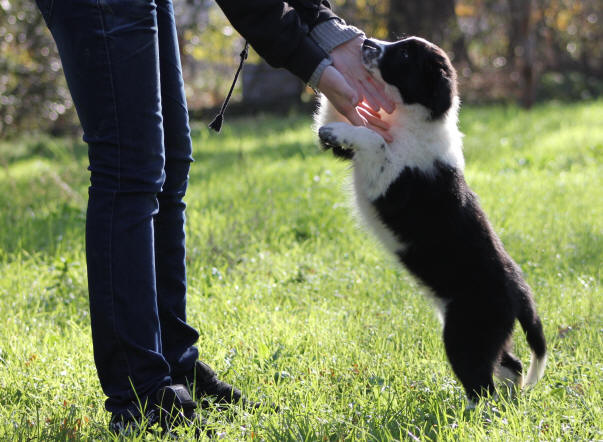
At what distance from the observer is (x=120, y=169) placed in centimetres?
189

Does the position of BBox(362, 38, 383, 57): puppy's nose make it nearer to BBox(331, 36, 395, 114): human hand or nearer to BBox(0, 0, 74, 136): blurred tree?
BBox(331, 36, 395, 114): human hand

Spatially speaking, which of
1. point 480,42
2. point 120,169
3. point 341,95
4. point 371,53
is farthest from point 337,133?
point 480,42

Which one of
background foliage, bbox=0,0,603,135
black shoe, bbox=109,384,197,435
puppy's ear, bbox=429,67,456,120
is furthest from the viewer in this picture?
background foliage, bbox=0,0,603,135

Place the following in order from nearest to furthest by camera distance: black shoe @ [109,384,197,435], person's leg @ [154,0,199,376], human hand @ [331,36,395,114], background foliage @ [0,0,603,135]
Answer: black shoe @ [109,384,197,435], person's leg @ [154,0,199,376], human hand @ [331,36,395,114], background foliage @ [0,0,603,135]

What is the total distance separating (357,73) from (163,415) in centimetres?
139

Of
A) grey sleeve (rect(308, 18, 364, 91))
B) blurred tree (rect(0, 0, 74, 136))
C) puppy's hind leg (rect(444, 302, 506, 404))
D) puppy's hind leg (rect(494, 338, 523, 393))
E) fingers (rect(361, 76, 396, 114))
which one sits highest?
grey sleeve (rect(308, 18, 364, 91))

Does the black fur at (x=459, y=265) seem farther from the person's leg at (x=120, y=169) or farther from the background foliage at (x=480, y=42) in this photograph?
the background foliage at (x=480, y=42)

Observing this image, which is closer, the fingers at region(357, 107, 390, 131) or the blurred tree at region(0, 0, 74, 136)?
the fingers at region(357, 107, 390, 131)

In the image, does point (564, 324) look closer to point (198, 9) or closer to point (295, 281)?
point (295, 281)

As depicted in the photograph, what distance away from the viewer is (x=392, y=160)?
2.53 m

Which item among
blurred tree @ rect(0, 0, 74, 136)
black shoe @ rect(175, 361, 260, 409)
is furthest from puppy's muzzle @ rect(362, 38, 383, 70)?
blurred tree @ rect(0, 0, 74, 136)

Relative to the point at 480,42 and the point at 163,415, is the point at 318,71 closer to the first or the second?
the point at 163,415

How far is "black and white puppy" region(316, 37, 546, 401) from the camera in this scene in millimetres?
2426

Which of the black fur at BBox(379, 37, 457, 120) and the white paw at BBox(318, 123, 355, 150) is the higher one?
the black fur at BBox(379, 37, 457, 120)
